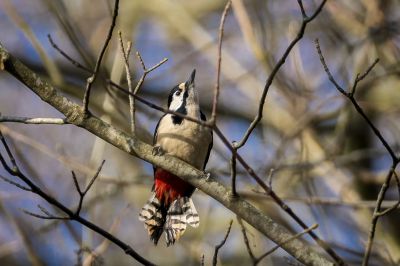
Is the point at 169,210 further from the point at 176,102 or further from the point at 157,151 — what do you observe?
the point at 157,151

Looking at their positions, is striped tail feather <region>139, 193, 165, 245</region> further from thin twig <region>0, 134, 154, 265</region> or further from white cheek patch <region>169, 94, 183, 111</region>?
thin twig <region>0, 134, 154, 265</region>

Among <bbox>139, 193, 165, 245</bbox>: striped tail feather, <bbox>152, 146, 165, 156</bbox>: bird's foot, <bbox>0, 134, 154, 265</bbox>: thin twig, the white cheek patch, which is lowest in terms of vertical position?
<bbox>0, 134, 154, 265</bbox>: thin twig

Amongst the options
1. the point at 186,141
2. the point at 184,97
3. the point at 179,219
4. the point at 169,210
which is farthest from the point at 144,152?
the point at 184,97

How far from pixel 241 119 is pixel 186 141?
251 cm

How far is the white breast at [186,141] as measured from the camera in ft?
14.9

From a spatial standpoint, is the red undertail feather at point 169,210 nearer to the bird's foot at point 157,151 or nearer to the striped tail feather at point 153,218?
the striped tail feather at point 153,218

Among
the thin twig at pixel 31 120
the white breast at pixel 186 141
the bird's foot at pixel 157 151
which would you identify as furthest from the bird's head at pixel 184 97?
the thin twig at pixel 31 120

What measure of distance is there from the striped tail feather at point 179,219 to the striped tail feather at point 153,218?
0.16ft

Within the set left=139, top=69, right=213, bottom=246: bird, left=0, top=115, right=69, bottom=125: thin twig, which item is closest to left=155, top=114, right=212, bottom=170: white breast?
left=139, top=69, right=213, bottom=246: bird

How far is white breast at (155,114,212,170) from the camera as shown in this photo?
4555mm

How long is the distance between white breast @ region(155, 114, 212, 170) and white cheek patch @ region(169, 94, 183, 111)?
1.02 feet

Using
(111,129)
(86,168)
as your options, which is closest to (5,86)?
(86,168)

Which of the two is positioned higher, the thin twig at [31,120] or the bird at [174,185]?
the bird at [174,185]

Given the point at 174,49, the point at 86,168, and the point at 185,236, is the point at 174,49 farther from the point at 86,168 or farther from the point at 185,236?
the point at 86,168
